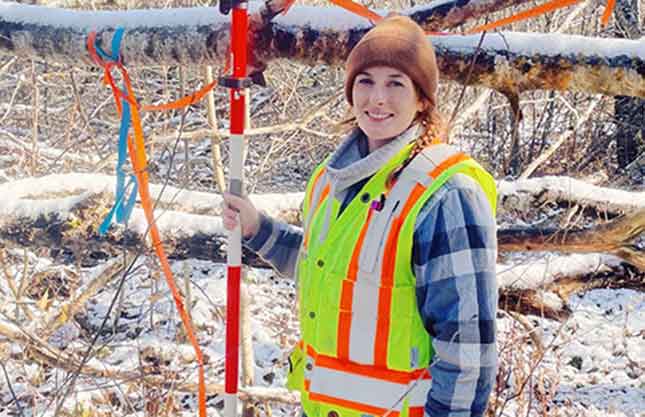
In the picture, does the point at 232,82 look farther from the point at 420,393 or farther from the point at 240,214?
the point at 420,393

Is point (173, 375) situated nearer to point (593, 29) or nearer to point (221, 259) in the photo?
point (221, 259)

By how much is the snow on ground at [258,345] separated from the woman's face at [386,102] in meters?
2.38

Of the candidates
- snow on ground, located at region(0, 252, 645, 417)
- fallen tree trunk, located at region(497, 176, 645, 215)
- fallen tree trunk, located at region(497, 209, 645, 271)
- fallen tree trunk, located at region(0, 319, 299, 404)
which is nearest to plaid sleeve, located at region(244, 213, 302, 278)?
fallen tree trunk, located at region(0, 319, 299, 404)

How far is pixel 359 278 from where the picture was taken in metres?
1.48

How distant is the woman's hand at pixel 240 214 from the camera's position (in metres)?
1.96

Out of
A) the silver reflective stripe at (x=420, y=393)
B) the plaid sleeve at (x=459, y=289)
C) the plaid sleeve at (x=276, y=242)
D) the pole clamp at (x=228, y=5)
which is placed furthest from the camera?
the plaid sleeve at (x=276, y=242)

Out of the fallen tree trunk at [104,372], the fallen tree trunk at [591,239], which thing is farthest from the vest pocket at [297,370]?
the fallen tree trunk at [591,239]

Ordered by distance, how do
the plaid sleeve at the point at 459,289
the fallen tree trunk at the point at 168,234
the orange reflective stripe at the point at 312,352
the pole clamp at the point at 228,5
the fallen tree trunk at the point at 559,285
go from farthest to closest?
1. the fallen tree trunk at the point at 559,285
2. the fallen tree trunk at the point at 168,234
3. the pole clamp at the point at 228,5
4. the orange reflective stripe at the point at 312,352
5. the plaid sleeve at the point at 459,289

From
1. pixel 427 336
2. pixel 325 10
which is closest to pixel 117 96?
pixel 325 10

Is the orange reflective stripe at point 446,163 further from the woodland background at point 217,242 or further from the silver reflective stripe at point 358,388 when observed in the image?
the woodland background at point 217,242

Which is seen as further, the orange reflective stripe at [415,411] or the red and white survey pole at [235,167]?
the red and white survey pole at [235,167]

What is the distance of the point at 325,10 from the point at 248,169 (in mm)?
3869

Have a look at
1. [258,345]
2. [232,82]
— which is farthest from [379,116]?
[258,345]

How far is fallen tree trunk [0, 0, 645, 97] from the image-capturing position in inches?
87.0
